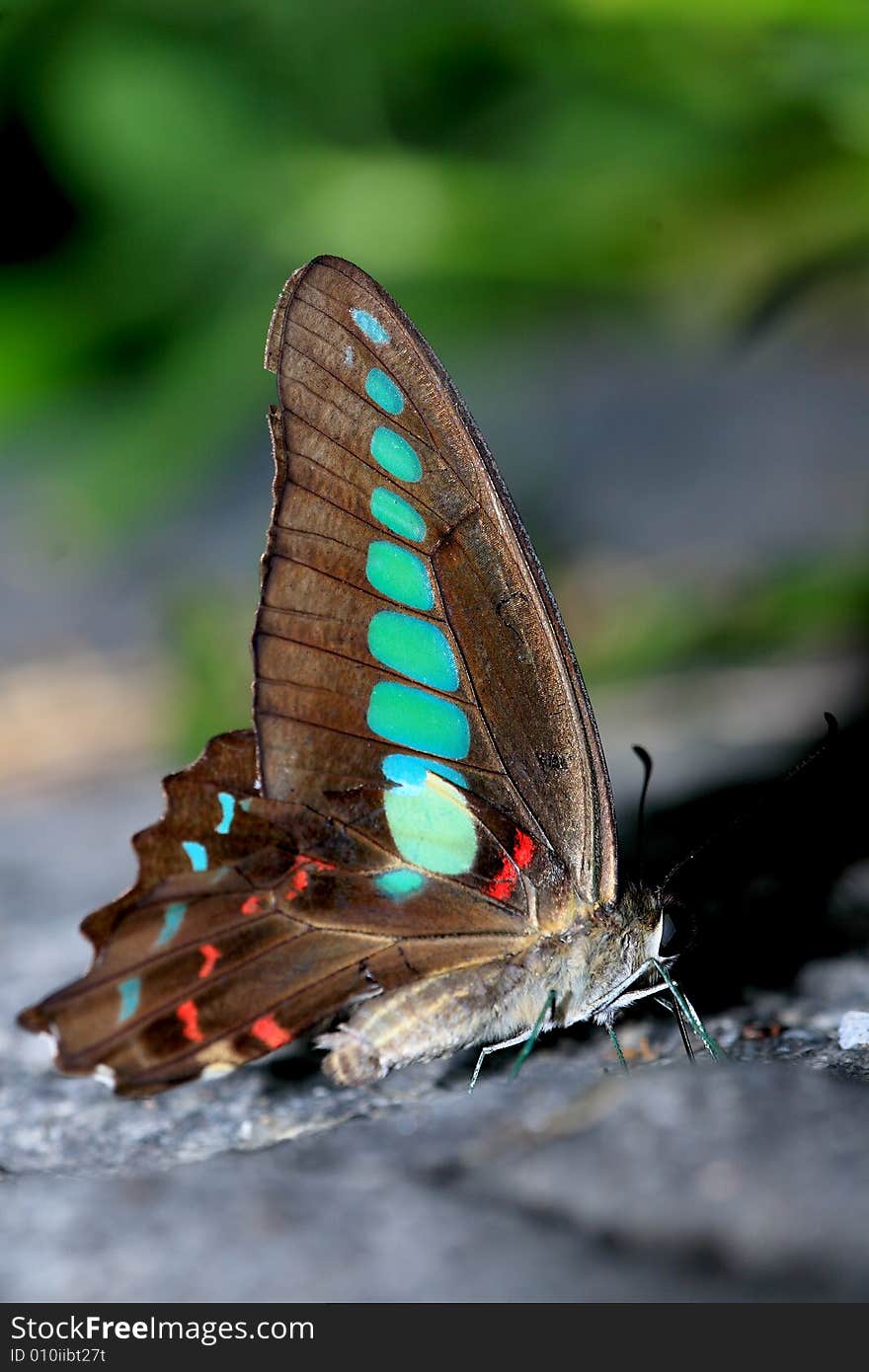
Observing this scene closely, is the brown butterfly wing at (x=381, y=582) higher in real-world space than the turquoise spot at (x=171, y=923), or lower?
higher

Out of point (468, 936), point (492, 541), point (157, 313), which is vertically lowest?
point (468, 936)

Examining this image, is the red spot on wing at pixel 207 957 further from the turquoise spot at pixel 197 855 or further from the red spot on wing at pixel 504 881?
the red spot on wing at pixel 504 881

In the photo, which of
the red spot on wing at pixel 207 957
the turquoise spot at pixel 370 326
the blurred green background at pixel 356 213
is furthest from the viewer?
the blurred green background at pixel 356 213

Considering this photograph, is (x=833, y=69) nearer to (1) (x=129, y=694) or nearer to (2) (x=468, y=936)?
(2) (x=468, y=936)

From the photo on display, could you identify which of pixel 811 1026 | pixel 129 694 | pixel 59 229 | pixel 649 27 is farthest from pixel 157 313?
pixel 811 1026

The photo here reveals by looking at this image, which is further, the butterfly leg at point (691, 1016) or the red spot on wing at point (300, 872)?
the red spot on wing at point (300, 872)

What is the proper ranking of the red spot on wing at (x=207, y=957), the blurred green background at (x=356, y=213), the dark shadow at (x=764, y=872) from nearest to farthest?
the red spot on wing at (x=207, y=957)
the dark shadow at (x=764, y=872)
the blurred green background at (x=356, y=213)

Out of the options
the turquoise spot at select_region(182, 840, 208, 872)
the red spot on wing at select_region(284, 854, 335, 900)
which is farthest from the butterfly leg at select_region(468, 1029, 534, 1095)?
the turquoise spot at select_region(182, 840, 208, 872)

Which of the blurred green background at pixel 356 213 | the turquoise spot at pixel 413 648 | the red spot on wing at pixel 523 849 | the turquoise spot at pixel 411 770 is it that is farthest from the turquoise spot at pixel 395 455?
the blurred green background at pixel 356 213
